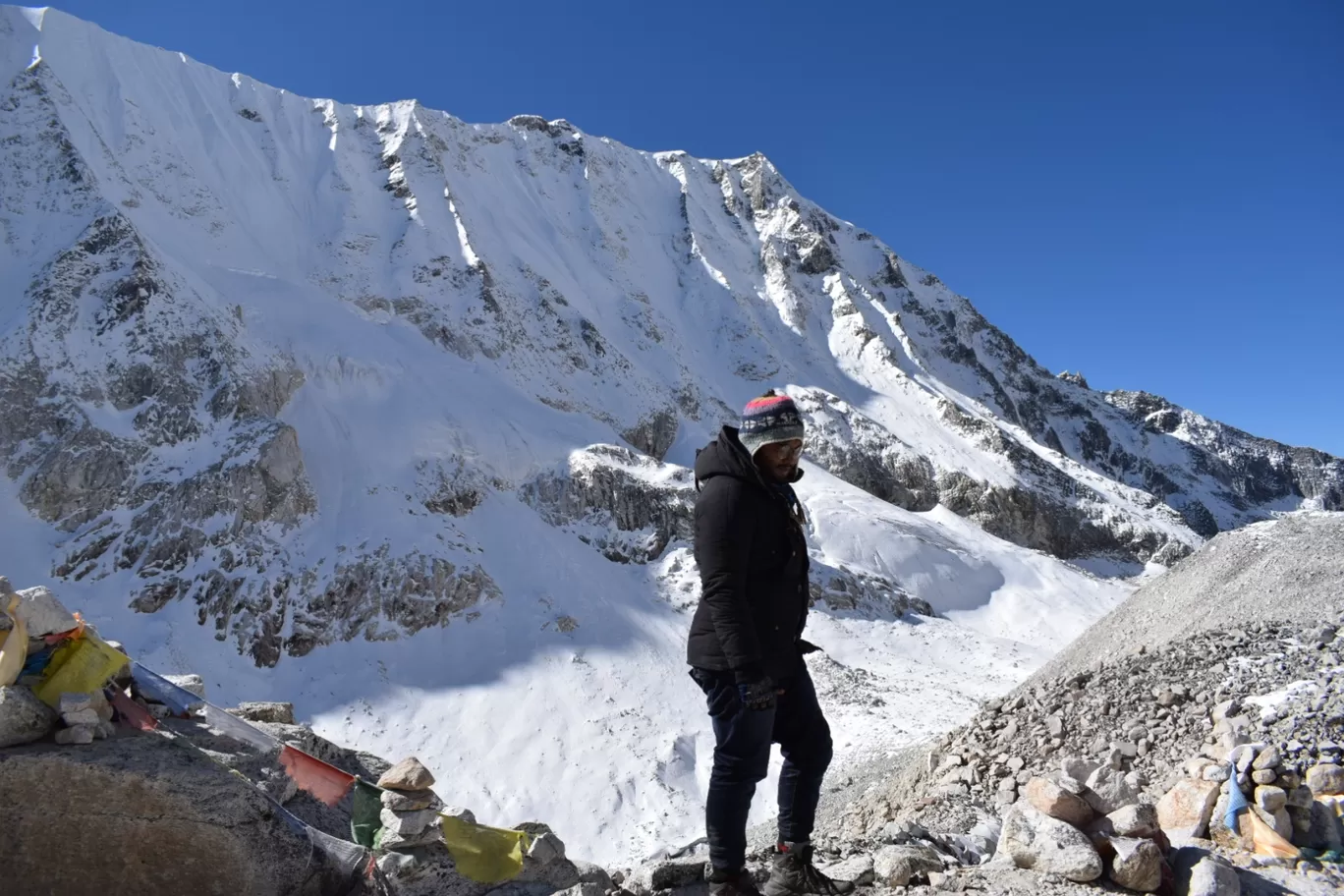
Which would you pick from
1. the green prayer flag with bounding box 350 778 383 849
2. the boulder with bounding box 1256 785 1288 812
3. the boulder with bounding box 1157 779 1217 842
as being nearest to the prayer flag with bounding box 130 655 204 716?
the green prayer flag with bounding box 350 778 383 849

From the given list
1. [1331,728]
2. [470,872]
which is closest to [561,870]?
[470,872]

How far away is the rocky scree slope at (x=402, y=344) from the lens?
2608cm

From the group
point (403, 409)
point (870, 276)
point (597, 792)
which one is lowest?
point (597, 792)

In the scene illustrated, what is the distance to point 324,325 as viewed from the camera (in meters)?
36.6

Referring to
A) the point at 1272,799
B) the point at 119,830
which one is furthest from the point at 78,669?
the point at 1272,799

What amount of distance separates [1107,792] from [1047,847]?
3.17ft

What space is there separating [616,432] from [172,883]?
38.4m

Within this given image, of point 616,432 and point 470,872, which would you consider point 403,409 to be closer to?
point 616,432

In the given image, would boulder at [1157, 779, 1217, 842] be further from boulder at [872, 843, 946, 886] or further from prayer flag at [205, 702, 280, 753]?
prayer flag at [205, 702, 280, 753]

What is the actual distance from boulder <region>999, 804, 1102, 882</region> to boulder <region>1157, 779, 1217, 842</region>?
83 centimetres

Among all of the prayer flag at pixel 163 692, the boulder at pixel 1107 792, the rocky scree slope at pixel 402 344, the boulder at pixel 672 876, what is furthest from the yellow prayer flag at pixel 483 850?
the rocky scree slope at pixel 402 344

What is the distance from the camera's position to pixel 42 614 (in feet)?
14.4

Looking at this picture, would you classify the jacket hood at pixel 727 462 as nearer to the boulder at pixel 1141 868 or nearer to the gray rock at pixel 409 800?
the boulder at pixel 1141 868

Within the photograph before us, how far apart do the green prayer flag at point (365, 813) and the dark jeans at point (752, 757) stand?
90.4 inches
